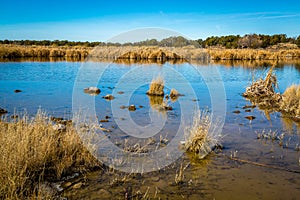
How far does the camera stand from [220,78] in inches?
869

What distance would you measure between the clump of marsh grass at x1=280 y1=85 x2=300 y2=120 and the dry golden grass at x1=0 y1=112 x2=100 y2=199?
26.3 feet

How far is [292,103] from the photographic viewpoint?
35.4 ft

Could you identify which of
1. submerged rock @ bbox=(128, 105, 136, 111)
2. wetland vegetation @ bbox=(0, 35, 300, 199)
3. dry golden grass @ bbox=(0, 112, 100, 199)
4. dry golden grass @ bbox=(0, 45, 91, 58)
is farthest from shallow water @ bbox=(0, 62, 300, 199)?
dry golden grass @ bbox=(0, 45, 91, 58)

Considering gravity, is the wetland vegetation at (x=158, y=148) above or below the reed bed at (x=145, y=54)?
below

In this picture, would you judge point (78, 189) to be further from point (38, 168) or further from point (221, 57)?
point (221, 57)

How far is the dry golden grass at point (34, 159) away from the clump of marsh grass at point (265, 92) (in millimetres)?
9422

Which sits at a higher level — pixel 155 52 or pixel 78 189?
pixel 155 52

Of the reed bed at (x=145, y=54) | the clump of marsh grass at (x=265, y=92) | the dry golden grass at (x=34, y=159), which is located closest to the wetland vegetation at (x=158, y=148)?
the dry golden grass at (x=34, y=159)

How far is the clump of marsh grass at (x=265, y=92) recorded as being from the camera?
12642mm

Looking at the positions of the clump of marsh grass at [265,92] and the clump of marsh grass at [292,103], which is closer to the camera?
the clump of marsh grass at [292,103]

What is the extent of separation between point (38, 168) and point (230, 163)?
380 cm

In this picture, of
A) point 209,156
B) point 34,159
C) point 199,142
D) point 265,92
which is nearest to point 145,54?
point 265,92

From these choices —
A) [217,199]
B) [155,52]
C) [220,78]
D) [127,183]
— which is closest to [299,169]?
[217,199]

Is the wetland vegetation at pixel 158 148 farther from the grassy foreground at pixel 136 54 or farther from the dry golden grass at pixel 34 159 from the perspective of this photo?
the grassy foreground at pixel 136 54
